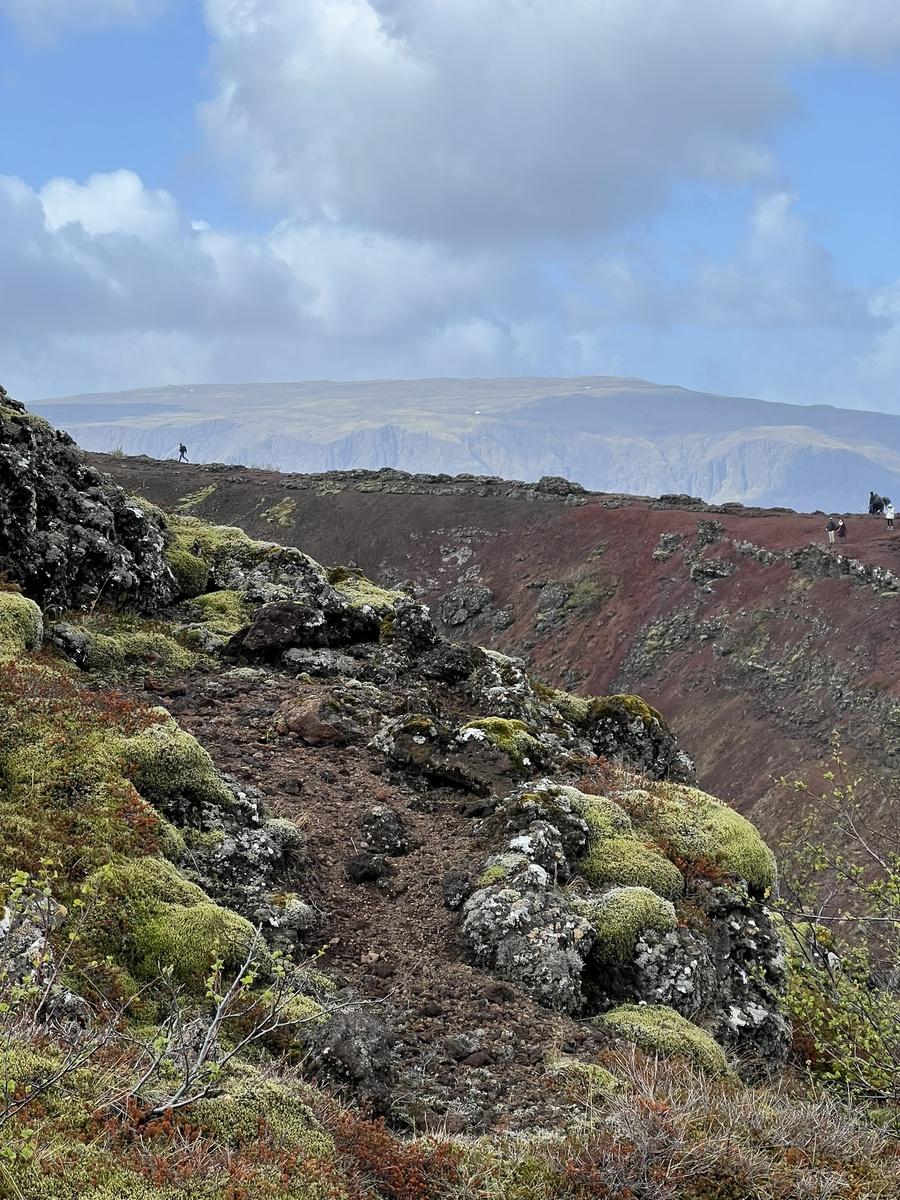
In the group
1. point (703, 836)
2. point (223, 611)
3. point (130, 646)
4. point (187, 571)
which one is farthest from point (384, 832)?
point (187, 571)

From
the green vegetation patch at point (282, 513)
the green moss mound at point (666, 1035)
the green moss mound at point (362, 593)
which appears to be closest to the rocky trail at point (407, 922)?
the green moss mound at point (666, 1035)

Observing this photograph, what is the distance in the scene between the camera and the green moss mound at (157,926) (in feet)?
28.5

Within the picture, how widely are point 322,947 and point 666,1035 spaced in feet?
11.9

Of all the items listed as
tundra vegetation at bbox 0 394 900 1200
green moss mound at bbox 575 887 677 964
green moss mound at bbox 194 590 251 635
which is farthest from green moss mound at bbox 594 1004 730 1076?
green moss mound at bbox 194 590 251 635

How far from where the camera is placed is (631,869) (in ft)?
40.5

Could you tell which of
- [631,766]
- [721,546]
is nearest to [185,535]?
[631,766]

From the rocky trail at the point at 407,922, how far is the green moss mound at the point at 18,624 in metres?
2.00

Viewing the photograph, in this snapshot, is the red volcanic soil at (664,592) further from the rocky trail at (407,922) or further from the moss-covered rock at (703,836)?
the rocky trail at (407,922)

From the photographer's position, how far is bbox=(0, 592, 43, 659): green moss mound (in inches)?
535

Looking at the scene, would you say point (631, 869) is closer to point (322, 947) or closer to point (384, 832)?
point (384, 832)

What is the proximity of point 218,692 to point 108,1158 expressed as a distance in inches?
441

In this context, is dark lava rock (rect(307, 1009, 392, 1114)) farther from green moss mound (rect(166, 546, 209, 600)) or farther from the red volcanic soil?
the red volcanic soil

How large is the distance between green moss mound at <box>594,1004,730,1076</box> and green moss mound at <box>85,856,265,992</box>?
149 inches

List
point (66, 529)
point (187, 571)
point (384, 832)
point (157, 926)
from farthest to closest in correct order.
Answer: point (187, 571)
point (66, 529)
point (384, 832)
point (157, 926)
